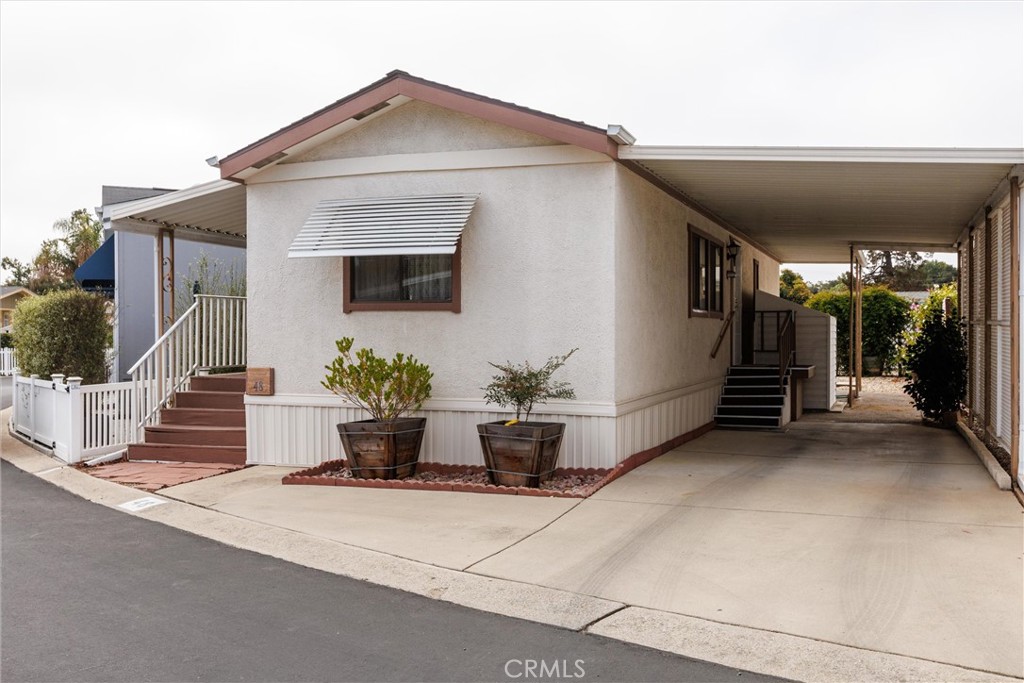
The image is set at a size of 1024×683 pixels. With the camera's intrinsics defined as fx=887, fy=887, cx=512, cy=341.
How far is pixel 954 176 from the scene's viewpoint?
8.25 metres

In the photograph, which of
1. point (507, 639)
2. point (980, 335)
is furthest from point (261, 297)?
point (980, 335)

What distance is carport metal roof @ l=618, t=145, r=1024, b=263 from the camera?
25.2 ft

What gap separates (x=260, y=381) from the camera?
9734mm

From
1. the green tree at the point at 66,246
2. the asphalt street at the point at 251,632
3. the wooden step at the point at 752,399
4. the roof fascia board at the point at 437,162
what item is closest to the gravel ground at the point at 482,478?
the asphalt street at the point at 251,632

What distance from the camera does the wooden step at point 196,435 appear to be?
10.2 meters

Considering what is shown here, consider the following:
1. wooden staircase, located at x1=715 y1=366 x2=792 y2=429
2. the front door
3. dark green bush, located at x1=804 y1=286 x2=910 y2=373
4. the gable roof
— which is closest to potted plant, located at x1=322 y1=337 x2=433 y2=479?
wooden staircase, located at x1=715 y1=366 x2=792 y2=429

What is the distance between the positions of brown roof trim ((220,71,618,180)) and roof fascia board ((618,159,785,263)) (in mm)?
523

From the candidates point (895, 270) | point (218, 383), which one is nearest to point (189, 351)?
point (218, 383)

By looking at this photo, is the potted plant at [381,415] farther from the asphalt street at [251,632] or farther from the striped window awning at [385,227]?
the asphalt street at [251,632]

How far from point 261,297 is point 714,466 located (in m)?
5.22

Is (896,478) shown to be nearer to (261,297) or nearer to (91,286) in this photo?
(261,297)

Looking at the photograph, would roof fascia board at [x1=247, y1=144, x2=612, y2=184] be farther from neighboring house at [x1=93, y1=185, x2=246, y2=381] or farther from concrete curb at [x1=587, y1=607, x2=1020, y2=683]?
neighboring house at [x1=93, y1=185, x2=246, y2=381]

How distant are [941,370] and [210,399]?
1029 centimetres

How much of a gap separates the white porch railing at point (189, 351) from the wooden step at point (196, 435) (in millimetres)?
296
